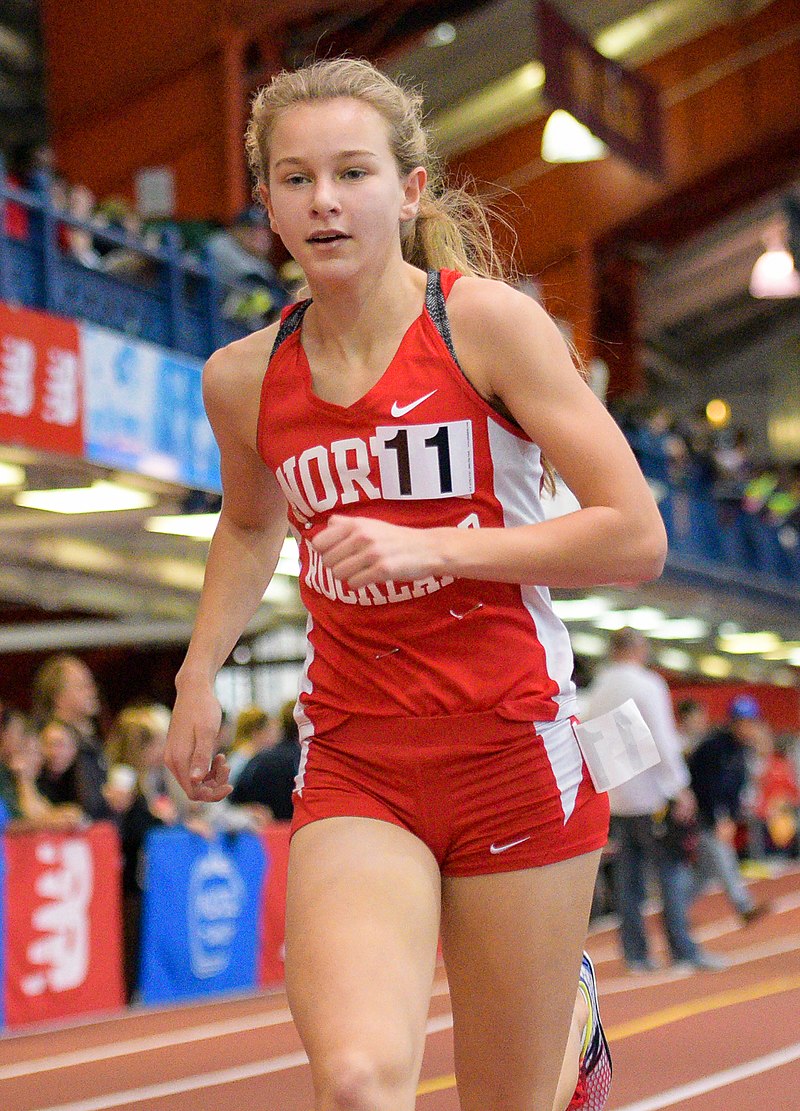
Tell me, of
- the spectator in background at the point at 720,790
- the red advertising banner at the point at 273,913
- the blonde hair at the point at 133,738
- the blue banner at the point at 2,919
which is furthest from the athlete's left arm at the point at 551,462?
the spectator in background at the point at 720,790

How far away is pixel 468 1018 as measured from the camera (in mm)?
2705

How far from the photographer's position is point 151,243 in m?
11.6

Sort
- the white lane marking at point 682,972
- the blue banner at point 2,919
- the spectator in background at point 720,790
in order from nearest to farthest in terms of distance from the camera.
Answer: the blue banner at point 2,919 → the white lane marking at point 682,972 → the spectator in background at point 720,790

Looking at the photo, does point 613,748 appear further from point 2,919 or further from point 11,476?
point 11,476

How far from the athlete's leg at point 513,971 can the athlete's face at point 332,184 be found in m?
0.99

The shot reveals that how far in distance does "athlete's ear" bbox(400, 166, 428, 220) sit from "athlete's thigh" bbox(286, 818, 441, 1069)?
963 millimetres

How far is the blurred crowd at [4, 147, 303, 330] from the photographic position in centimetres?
1072

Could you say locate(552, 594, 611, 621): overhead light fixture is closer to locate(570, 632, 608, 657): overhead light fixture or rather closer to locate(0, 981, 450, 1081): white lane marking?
locate(570, 632, 608, 657): overhead light fixture

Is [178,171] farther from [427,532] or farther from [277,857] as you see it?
[427,532]

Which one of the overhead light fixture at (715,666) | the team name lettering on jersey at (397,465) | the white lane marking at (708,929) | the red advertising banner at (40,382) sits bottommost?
the white lane marking at (708,929)

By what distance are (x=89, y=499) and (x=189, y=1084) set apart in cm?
620

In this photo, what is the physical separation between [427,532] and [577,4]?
19.1 meters

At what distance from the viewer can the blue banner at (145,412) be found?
10141mm

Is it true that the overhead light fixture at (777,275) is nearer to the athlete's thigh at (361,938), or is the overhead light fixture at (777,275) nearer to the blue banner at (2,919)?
the blue banner at (2,919)
